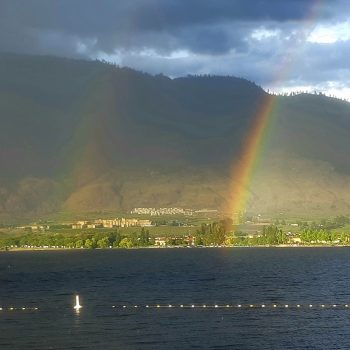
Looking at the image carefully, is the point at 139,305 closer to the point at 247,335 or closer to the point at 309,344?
the point at 247,335

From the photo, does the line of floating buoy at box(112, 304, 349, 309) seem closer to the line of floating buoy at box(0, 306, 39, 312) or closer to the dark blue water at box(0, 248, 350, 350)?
the dark blue water at box(0, 248, 350, 350)

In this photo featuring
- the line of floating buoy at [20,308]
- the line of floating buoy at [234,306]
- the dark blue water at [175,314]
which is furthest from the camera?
the line of floating buoy at [20,308]

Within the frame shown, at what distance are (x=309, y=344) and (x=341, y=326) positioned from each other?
1137 cm

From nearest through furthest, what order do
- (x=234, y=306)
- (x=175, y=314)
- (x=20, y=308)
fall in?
1. (x=175, y=314)
2. (x=234, y=306)
3. (x=20, y=308)

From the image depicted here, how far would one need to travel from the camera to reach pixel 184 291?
128 meters

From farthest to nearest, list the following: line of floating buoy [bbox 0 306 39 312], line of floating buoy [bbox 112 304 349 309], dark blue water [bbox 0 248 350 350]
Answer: line of floating buoy [bbox 0 306 39 312]
line of floating buoy [bbox 112 304 349 309]
dark blue water [bbox 0 248 350 350]

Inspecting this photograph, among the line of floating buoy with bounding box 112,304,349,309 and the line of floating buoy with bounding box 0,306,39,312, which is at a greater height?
the line of floating buoy with bounding box 0,306,39,312

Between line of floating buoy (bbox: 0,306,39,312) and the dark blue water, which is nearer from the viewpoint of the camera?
the dark blue water

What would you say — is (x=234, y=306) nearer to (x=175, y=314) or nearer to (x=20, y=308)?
(x=175, y=314)

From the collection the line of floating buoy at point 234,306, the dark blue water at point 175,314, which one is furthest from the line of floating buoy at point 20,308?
the line of floating buoy at point 234,306

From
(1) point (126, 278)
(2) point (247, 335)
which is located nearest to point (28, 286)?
(1) point (126, 278)

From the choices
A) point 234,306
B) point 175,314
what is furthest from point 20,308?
point 234,306

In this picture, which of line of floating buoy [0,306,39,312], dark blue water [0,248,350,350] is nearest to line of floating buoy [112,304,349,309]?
dark blue water [0,248,350,350]

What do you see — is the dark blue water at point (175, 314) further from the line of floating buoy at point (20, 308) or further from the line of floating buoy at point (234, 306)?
the line of floating buoy at point (234, 306)
